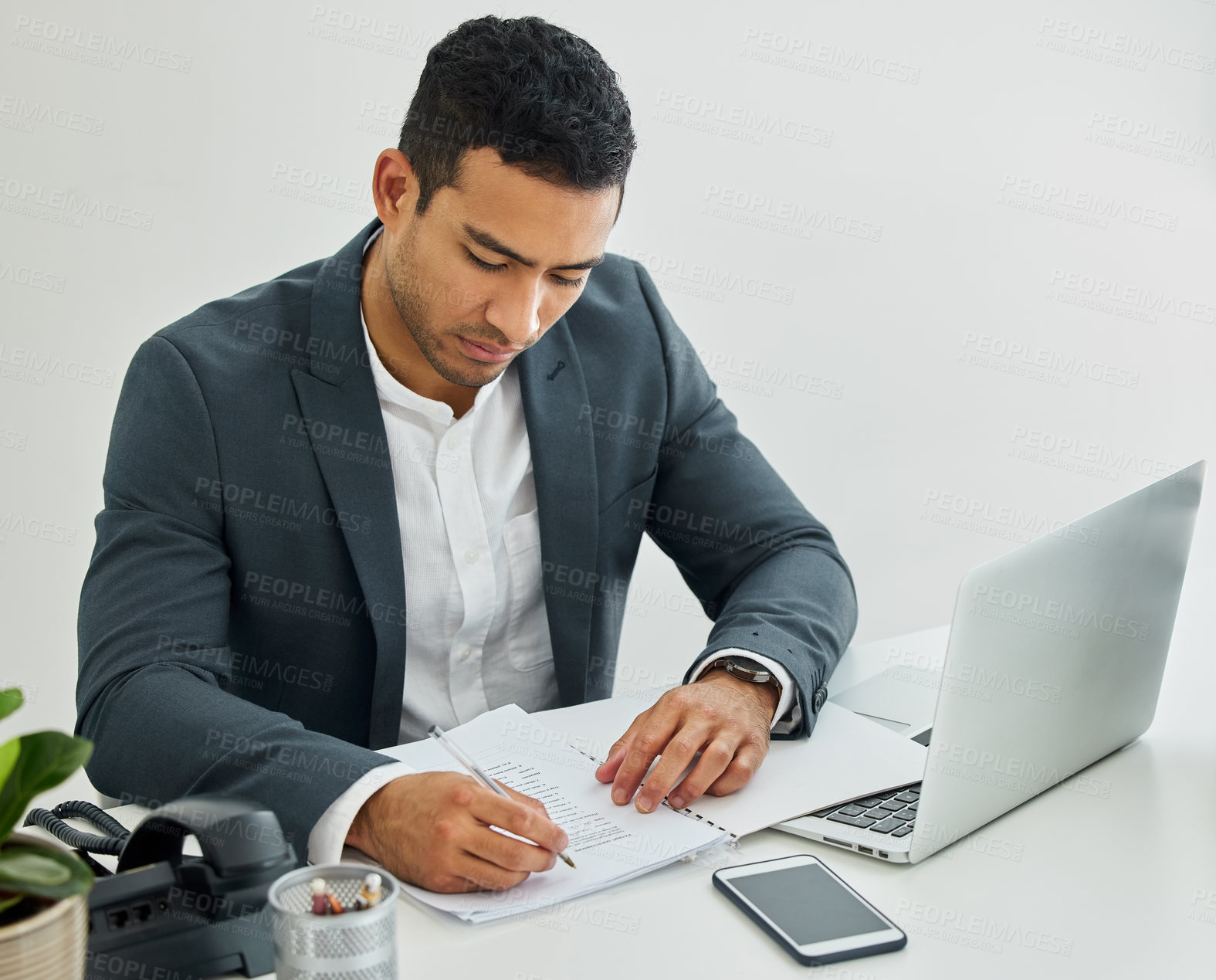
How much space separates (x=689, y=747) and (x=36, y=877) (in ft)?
2.19

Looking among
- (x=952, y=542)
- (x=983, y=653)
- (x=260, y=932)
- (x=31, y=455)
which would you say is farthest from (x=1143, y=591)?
(x=31, y=455)

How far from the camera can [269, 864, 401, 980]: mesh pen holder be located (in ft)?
2.47

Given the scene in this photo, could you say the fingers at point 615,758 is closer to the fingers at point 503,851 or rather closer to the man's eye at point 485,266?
the fingers at point 503,851

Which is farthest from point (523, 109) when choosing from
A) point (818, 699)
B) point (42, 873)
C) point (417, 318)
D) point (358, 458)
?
A: point (42, 873)

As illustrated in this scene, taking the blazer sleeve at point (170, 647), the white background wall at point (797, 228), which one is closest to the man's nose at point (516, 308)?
the blazer sleeve at point (170, 647)

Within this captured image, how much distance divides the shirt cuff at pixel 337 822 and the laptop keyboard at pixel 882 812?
17.6 inches

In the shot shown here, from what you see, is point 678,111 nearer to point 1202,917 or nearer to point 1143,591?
point 1143,591

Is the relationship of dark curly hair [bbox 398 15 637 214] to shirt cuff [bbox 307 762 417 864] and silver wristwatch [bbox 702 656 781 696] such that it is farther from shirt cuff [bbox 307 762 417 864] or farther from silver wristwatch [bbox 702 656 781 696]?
shirt cuff [bbox 307 762 417 864]

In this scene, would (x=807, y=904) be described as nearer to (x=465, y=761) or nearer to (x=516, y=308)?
(x=465, y=761)

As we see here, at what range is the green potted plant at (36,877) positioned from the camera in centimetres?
66

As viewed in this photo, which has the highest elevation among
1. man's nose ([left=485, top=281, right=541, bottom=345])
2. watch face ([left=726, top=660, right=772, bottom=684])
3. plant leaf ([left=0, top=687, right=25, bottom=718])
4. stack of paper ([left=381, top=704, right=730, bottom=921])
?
man's nose ([left=485, top=281, right=541, bottom=345])

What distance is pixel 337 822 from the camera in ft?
3.41

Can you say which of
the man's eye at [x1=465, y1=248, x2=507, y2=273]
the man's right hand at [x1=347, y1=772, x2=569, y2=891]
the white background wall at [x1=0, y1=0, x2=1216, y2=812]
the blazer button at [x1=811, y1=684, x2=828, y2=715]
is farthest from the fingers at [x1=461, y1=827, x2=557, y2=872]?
the white background wall at [x1=0, y1=0, x2=1216, y2=812]

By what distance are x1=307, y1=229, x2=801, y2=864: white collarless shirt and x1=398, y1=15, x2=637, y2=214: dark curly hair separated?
9.7 inches
